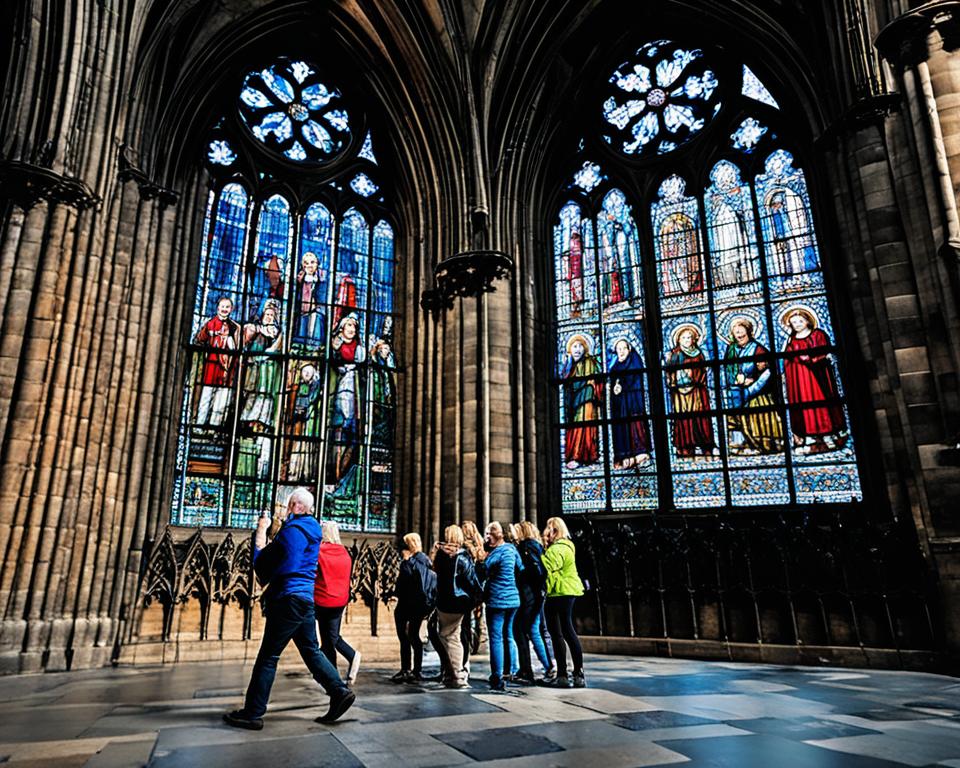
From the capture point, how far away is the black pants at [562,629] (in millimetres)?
6699

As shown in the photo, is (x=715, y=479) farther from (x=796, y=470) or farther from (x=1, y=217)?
(x=1, y=217)

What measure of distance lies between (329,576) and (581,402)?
10.2m

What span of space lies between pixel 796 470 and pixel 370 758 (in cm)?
1124

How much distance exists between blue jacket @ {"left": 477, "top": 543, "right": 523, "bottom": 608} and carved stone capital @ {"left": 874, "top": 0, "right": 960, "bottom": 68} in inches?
319

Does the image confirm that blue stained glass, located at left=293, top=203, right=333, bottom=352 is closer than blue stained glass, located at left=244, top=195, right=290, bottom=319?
No

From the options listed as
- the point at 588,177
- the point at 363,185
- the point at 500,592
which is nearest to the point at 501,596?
the point at 500,592

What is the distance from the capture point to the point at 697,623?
37.1 ft

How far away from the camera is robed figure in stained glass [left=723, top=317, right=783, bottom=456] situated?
1323 centimetres

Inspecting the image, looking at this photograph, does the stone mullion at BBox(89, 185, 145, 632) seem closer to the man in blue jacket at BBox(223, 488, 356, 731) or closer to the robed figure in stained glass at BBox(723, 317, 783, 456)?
the man in blue jacket at BBox(223, 488, 356, 731)

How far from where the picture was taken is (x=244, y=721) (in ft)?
14.2

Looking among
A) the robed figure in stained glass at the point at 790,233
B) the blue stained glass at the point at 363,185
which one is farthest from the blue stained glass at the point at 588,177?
the blue stained glass at the point at 363,185

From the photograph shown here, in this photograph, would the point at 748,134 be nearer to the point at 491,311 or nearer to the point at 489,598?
the point at 491,311

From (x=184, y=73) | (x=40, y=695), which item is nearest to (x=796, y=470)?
(x=40, y=695)

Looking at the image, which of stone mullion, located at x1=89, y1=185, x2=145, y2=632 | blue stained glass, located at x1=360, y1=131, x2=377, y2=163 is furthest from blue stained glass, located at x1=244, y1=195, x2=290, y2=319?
stone mullion, located at x1=89, y1=185, x2=145, y2=632
